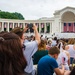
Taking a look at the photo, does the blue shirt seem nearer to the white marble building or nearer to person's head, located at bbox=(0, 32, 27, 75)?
person's head, located at bbox=(0, 32, 27, 75)

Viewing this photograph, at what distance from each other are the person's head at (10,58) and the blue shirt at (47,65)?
2727mm

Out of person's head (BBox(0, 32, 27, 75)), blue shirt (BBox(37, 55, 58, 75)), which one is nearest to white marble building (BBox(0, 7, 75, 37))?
blue shirt (BBox(37, 55, 58, 75))

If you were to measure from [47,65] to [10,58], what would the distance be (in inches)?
114

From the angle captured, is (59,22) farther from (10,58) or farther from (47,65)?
(10,58)

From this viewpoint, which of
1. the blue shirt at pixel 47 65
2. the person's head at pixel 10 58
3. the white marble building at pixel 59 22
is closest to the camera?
the person's head at pixel 10 58

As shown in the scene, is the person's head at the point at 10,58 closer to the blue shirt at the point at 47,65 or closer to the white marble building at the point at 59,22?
the blue shirt at the point at 47,65

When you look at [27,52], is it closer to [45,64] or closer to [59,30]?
[45,64]

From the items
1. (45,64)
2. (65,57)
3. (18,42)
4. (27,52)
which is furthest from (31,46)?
(65,57)

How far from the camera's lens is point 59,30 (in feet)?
220

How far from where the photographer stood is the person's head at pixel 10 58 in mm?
2262

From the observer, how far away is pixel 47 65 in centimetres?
514

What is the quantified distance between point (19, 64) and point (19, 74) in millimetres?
87

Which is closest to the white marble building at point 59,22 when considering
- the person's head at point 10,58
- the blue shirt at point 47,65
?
the blue shirt at point 47,65

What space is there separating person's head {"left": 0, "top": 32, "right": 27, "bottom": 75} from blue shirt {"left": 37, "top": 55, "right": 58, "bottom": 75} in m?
2.73
